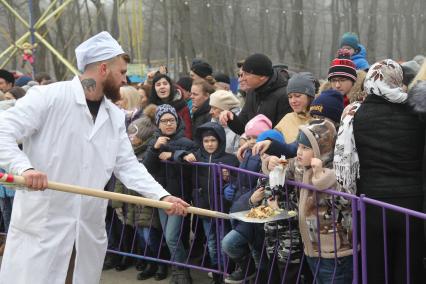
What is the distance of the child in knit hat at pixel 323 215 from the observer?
4.02 metres

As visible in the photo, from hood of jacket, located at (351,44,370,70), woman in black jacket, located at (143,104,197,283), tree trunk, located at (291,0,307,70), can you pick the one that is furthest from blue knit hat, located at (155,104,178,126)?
tree trunk, located at (291,0,307,70)

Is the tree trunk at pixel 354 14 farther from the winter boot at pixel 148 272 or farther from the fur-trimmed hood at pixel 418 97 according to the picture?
the fur-trimmed hood at pixel 418 97

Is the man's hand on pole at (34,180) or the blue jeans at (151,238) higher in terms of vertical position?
the man's hand on pole at (34,180)

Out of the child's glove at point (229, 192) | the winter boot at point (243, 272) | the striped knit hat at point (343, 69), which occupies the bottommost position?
the winter boot at point (243, 272)

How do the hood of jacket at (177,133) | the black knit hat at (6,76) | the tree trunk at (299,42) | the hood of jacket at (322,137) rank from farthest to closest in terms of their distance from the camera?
the tree trunk at (299,42) → the black knit hat at (6,76) → the hood of jacket at (177,133) → the hood of jacket at (322,137)

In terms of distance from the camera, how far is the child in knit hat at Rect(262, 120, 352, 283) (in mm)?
4023

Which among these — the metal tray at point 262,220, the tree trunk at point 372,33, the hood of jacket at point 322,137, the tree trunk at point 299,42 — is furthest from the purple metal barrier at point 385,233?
Answer: the tree trunk at point 299,42

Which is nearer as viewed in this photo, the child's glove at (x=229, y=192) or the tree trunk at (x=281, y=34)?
the child's glove at (x=229, y=192)

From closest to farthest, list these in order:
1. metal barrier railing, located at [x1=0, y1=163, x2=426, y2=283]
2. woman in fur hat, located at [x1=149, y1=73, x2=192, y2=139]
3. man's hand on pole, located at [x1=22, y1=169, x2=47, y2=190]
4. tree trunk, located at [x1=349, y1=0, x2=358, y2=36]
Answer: man's hand on pole, located at [x1=22, y1=169, x2=47, y2=190] → metal barrier railing, located at [x1=0, y1=163, x2=426, y2=283] → woman in fur hat, located at [x1=149, y1=73, x2=192, y2=139] → tree trunk, located at [x1=349, y1=0, x2=358, y2=36]

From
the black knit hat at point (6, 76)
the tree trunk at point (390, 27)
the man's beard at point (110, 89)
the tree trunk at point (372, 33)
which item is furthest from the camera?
the tree trunk at point (372, 33)

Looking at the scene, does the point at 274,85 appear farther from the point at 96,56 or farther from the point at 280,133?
the point at 96,56

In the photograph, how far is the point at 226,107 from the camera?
602cm

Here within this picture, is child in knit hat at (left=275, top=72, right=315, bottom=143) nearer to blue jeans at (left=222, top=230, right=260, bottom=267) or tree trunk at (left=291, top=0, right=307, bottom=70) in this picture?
blue jeans at (left=222, top=230, right=260, bottom=267)

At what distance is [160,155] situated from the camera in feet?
18.4
